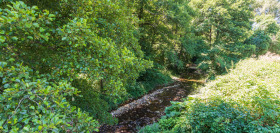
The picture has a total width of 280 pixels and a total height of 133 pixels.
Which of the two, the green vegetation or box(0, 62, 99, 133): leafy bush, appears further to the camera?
the green vegetation

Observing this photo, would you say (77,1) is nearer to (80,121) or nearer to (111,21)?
(111,21)

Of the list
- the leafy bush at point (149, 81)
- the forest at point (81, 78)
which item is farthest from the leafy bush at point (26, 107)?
the leafy bush at point (149, 81)

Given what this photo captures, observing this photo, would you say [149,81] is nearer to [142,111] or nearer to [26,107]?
[142,111]

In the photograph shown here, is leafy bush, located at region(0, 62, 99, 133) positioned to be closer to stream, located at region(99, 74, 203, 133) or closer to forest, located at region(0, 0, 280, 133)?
forest, located at region(0, 0, 280, 133)

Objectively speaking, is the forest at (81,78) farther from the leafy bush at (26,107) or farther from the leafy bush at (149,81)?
the leafy bush at (149,81)

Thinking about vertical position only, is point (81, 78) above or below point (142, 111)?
above

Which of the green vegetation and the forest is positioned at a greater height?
the forest

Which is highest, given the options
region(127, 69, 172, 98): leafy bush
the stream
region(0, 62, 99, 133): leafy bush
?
region(0, 62, 99, 133): leafy bush

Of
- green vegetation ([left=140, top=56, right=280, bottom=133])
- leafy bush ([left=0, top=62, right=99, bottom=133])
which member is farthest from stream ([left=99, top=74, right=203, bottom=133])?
leafy bush ([left=0, top=62, right=99, bottom=133])

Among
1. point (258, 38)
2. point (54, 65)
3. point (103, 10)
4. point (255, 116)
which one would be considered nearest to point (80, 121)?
point (54, 65)

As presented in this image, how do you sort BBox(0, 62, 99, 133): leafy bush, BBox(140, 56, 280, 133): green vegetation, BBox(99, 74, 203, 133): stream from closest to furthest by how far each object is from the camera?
1. BBox(0, 62, 99, 133): leafy bush
2. BBox(140, 56, 280, 133): green vegetation
3. BBox(99, 74, 203, 133): stream

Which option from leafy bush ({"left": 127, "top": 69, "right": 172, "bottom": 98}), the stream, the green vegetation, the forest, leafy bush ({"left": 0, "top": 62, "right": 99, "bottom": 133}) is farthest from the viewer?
leafy bush ({"left": 127, "top": 69, "right": 172, "bottom": 98})

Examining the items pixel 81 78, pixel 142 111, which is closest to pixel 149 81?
pixel 142 111

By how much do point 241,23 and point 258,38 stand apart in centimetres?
689
